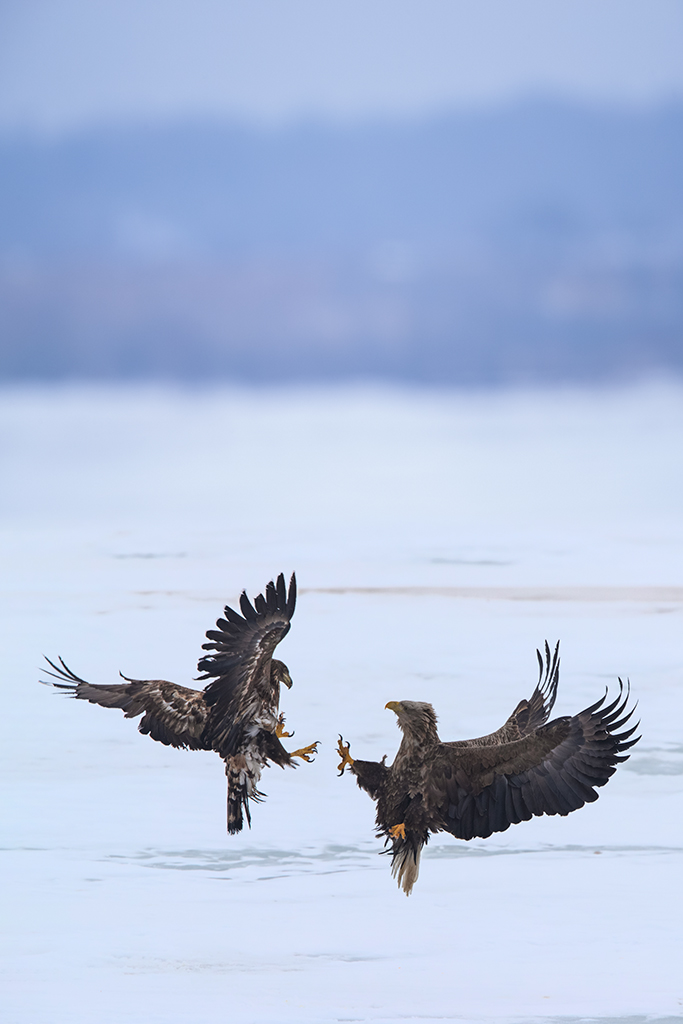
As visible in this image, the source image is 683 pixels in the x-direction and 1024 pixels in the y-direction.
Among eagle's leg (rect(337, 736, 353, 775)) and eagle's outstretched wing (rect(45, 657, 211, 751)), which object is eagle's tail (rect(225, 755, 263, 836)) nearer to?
eagle's outstretched wing (rect(45, 657, 211, 751))

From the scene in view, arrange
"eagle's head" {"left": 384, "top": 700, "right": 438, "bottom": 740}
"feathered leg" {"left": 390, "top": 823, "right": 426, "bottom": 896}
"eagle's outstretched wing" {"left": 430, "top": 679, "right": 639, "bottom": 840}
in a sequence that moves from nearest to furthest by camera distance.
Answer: "eagle's outstretched wing" {"left": 430, "top": 679, "right": 639, "bottom": 840}, "eagle's head" {"left": 384, "top": 700, "right": 438, "bottom": 740}, "feathered leg" {"left": 390, "top": 823, "right": 426, "bottom": 896}

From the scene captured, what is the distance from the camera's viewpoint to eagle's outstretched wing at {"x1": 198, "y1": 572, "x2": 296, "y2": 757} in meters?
4.96

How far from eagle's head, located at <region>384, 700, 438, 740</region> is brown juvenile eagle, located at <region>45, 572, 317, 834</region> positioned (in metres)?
0.46

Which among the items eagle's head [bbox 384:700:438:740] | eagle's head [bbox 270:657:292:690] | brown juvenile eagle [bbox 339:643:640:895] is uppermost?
eagle's head [bbox 270:657:292:690]

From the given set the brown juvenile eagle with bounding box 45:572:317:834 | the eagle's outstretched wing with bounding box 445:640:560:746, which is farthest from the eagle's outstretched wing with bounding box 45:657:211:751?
the eagle's outstretched wing with bounding box 445:640:560:746

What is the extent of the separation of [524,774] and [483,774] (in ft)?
0.50

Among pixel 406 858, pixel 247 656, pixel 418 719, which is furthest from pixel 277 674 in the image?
pixel 406 858

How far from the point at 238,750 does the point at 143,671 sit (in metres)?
3.89

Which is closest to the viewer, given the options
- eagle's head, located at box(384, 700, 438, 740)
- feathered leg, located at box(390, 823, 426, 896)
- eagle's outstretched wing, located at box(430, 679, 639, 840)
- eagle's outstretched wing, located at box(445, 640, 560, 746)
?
eagle's outstretched wing, located at box(430, 679, 639, 840)

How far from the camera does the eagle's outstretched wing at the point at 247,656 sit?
16.3 feet

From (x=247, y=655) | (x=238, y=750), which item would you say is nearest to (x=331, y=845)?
(x=238, y=750)

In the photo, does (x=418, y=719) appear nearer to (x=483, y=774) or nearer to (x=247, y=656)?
(x=483, y=774)

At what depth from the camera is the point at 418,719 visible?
484 centimetres

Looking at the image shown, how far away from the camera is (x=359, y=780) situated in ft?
16.6
